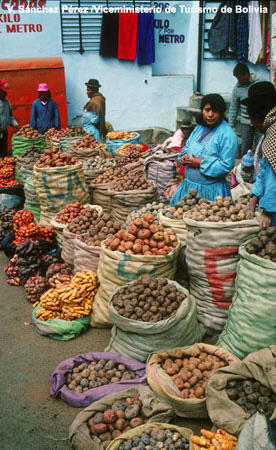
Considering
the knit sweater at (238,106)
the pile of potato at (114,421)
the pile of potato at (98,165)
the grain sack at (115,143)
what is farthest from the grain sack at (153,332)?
the knit sweater at (238,106)

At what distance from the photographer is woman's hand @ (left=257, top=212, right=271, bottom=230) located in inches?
149

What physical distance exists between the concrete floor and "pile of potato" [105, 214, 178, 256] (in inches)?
36.9

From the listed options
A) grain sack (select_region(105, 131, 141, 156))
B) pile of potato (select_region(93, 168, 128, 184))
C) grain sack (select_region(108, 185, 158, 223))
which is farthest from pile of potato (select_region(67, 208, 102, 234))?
grain sack (select_region(105, 131, 141, 156))

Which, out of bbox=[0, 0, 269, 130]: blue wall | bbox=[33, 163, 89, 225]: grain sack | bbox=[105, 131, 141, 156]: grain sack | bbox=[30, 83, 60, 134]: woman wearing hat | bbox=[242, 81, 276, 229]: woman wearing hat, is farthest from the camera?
bbox=[0, 0, 269, 130]: blue wall

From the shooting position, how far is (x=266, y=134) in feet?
12.1

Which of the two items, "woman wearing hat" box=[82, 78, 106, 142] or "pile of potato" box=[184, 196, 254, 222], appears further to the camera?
"woman wearing hat" box=[82, 78, 106, 142]

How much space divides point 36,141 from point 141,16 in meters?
4.98

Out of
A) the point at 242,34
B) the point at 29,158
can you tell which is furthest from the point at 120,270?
the point at 242,34

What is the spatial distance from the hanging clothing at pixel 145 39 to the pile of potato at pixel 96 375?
32.2 feet

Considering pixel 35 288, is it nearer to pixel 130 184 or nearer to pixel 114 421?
pixel 130 184

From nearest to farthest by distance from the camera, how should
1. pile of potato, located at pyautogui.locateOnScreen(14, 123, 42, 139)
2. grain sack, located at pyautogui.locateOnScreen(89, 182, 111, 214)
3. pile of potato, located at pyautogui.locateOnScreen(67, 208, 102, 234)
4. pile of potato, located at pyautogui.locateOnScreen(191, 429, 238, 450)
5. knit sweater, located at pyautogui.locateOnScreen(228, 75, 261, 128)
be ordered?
pile of potato, located at pyautogui.locateOnScreen(191, 429, 238, 450), pile of potato, located at pyautogui.locateOnScreen(67, 208, 102, 234), grain sack, located at pyautogui.locateOnScreen(89, 182, 111, 214), knit sweater, located at pyautogui.locateOnScreen(228, 75, 261, 128), pile of potato, located at pyautogui.locateOnScreen(14, 123, 42, 139)

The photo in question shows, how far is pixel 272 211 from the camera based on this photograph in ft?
12.4

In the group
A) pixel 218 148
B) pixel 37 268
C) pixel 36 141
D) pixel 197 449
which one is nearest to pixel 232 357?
pixel 197 449

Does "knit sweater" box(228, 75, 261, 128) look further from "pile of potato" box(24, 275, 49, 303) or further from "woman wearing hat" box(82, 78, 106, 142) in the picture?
"pile of potato" box(24, 275, 49, 303)
